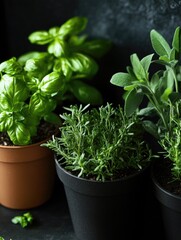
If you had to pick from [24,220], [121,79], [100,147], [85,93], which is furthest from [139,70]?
[24,220]

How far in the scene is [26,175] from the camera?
1.24m

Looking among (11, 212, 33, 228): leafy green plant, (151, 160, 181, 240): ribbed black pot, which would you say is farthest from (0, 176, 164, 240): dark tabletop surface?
(151, 160, 181, 240): ribbed black pot

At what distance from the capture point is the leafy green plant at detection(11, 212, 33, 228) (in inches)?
48.8

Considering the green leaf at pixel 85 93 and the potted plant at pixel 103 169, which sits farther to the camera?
the green leaf at pixel 85 93

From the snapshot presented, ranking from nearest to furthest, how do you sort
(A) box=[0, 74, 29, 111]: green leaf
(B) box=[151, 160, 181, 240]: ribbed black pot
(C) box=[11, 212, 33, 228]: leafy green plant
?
(B) box=[151, 160, 181, 240]: ribbed black pot < (A) box=[0, 74, 29, 111]: green leaf < (C) box=[11, 212, 33, 228]: leafy green plant

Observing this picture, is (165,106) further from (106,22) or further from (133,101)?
(106,22)

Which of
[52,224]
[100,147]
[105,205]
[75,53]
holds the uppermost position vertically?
[75,53]

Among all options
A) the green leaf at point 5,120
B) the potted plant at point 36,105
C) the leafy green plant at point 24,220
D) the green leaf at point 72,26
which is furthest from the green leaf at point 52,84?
the leafy green plant at point 24,220

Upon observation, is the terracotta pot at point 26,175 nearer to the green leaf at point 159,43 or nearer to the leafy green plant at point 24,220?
the leafy green plant at point 24,220

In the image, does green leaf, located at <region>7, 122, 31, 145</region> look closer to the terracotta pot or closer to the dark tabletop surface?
the terracotta pot

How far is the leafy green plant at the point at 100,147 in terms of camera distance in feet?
3.43

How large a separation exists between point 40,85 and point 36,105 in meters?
0.05

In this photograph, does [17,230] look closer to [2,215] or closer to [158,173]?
[2,215]

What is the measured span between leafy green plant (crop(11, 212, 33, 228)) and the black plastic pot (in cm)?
14
